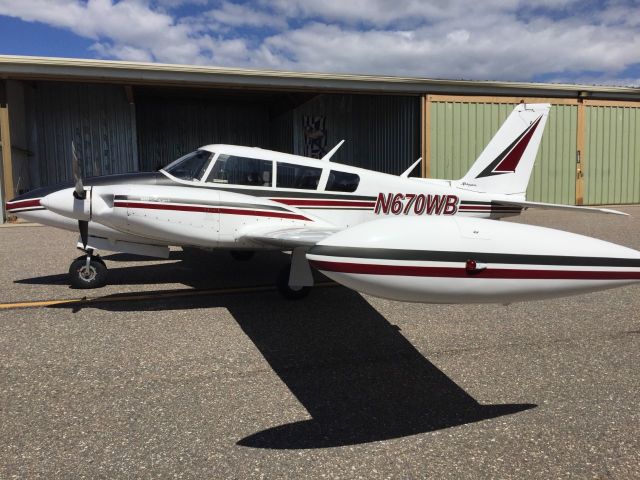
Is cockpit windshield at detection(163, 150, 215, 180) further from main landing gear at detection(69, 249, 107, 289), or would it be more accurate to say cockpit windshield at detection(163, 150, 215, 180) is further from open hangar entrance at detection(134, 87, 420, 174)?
open hangar entrance at detection(134, 87, 420, 174)

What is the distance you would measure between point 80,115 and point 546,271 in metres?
20.3

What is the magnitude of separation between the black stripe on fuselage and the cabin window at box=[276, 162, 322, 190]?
365cm

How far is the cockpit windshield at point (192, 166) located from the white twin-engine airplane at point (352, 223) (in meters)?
0.02

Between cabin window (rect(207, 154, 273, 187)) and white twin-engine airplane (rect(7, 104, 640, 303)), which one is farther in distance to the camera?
cabin window (rect(207, 154, 273, 187))

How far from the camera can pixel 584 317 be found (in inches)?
198

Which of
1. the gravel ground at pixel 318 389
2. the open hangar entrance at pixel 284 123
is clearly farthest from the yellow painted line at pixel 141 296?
the open hangar entrance at pixel 284 123

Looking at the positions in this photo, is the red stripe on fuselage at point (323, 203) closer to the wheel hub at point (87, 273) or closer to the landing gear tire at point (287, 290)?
the landing gear tire at point (287, 290)

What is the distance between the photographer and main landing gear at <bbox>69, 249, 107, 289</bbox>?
6.14 m

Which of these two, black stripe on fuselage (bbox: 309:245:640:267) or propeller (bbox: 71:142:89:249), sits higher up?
propeller (bbox: 71:142:89:249)

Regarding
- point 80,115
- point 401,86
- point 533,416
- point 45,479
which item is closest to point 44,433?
point 45,479

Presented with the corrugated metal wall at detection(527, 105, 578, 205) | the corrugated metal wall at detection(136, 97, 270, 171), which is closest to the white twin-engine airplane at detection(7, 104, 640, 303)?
the corrugated metal wall at detection(527, 105, 578, 205)

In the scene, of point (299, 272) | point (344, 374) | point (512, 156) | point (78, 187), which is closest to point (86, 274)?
point (78, 187)

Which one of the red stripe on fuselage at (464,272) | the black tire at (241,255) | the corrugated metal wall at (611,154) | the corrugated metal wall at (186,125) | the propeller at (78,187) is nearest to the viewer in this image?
the red stripe on fuselage at (464,272)

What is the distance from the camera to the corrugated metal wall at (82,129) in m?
18.8
